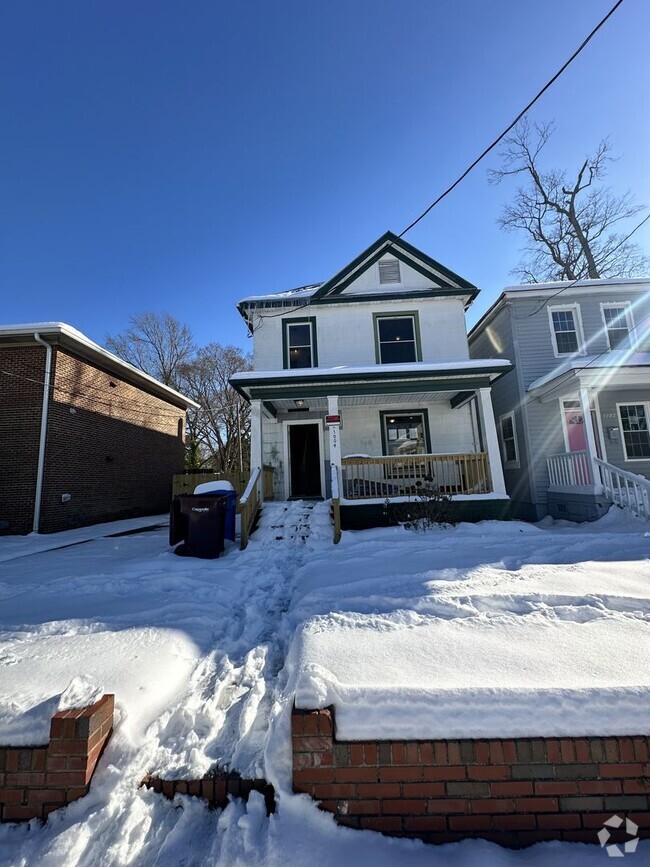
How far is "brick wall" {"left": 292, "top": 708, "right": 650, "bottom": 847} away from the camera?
5.72 feet

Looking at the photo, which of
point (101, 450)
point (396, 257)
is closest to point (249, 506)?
point (101, 450)

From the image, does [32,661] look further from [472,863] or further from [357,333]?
[357,333]

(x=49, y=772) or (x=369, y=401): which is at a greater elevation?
(x=369, y=401)

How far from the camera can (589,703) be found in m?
1.87

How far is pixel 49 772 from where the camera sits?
186 cm

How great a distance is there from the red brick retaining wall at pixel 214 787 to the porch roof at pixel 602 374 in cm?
1007

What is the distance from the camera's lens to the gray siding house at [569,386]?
9734 mm

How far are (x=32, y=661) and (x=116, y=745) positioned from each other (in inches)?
44.0

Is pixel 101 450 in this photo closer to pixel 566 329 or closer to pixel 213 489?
pixel 213 489

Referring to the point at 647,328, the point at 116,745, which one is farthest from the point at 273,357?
the point at 647,328

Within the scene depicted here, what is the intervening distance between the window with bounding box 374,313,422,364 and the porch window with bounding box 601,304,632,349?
18.6 feet

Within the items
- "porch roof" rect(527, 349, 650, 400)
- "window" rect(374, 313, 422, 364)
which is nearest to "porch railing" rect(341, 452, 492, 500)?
"porch roof" rect(527, 349, 650, 400)

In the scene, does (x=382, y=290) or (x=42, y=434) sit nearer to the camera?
(x=42, y=434)

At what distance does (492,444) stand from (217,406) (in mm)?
22631
